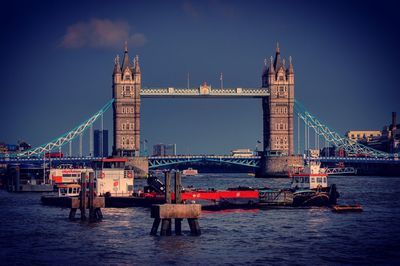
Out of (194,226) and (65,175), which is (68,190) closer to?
(65,175)

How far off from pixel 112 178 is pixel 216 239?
29.6 metres

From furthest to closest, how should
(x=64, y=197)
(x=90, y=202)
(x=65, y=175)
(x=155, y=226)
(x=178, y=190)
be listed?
(x=65, y=175) → (x=64, y=197) → (x=90, y=202) → (x=155, y=226) → (x=178, y=190)

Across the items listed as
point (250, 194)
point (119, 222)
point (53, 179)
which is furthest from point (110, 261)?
point (53, 179)

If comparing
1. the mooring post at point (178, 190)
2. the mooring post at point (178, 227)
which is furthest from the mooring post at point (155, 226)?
the mooring post at point (178, 190)

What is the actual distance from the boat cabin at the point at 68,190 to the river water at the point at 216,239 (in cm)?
1253

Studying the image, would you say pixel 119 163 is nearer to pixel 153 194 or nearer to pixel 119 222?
pixel 153 194

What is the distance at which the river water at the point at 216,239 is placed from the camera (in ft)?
176

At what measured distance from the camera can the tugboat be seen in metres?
88.8

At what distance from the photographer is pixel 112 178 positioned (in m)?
89.6

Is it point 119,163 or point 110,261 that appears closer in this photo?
point 110,261

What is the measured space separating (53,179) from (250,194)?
2074 inches

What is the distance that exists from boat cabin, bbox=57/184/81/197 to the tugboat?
2223 cm

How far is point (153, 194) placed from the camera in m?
90.1

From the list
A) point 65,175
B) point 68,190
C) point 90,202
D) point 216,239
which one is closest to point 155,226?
point 216,239
